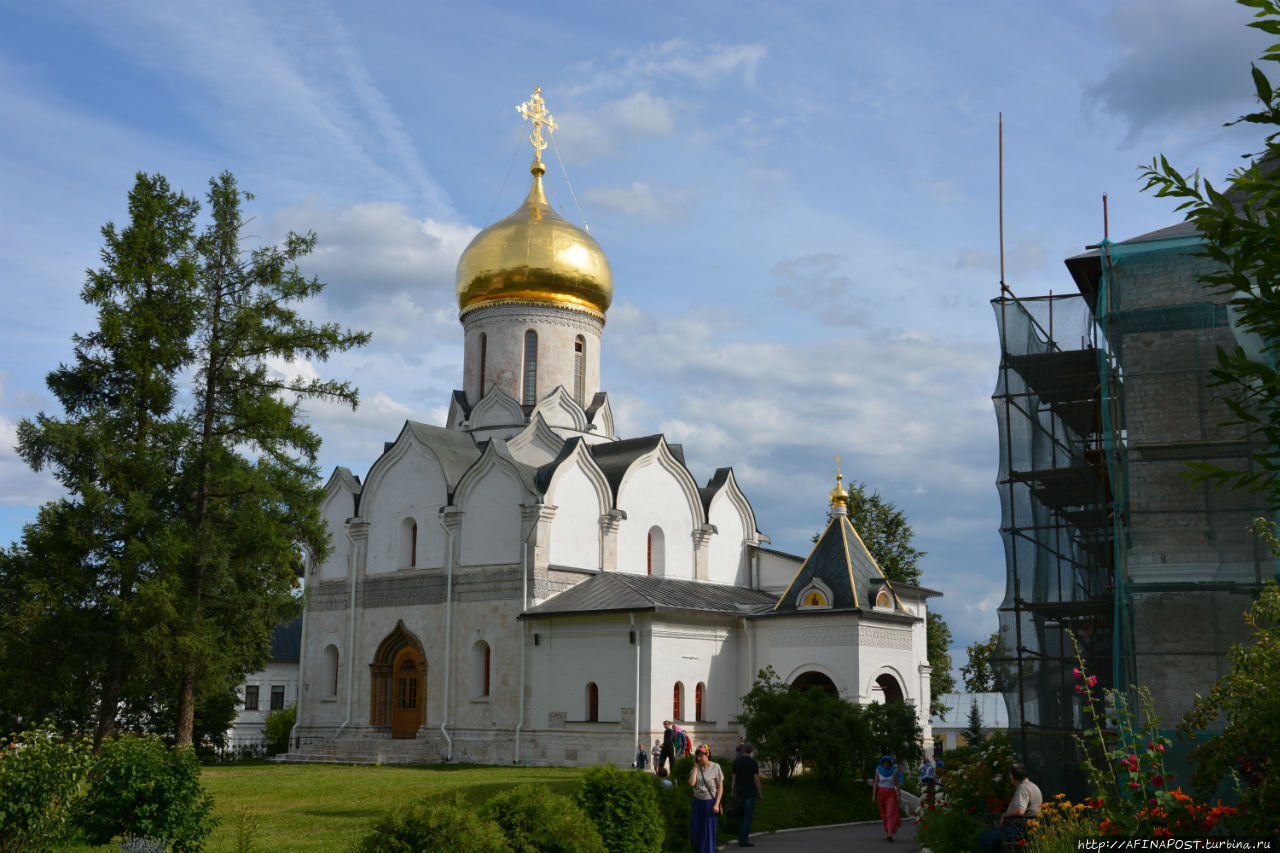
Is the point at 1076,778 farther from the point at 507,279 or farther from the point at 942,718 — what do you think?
the point at 942,718

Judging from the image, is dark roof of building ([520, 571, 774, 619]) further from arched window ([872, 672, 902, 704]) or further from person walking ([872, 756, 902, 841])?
person walking ([872, 756, 902, 841])

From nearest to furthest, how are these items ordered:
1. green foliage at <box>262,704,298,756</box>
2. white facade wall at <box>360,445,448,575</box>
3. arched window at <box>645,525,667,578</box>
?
white facade wall at <box>360,445,448,575</box>
arched window at <box>645,525,667,578</box>
green foliage at <box>262,704,298,756</box>

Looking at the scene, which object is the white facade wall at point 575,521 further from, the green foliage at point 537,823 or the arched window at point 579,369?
the green foliage at point 537,823

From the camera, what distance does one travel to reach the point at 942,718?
35562 mm

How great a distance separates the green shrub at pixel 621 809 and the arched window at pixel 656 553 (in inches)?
537

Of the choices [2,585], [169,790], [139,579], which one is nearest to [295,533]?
[139,579]

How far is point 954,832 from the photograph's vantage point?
10109mm

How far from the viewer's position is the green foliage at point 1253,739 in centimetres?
689

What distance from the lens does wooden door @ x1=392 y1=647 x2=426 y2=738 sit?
23.0 m

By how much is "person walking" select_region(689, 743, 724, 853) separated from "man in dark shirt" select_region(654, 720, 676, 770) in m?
4.36

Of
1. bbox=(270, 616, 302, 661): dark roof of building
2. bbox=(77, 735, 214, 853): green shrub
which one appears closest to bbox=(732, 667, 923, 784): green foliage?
bbox=(77, 735, 214, 853): green shrub

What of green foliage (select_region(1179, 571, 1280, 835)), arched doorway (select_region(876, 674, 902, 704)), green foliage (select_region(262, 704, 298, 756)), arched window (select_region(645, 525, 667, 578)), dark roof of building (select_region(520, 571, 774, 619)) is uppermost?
arched window (select_region(645, 525, 667, 578))

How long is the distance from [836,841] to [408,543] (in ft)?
42.8

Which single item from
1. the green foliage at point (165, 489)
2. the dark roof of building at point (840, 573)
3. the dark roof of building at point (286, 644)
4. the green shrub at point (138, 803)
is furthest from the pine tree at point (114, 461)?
the dark roof of building at point (286, 644)
